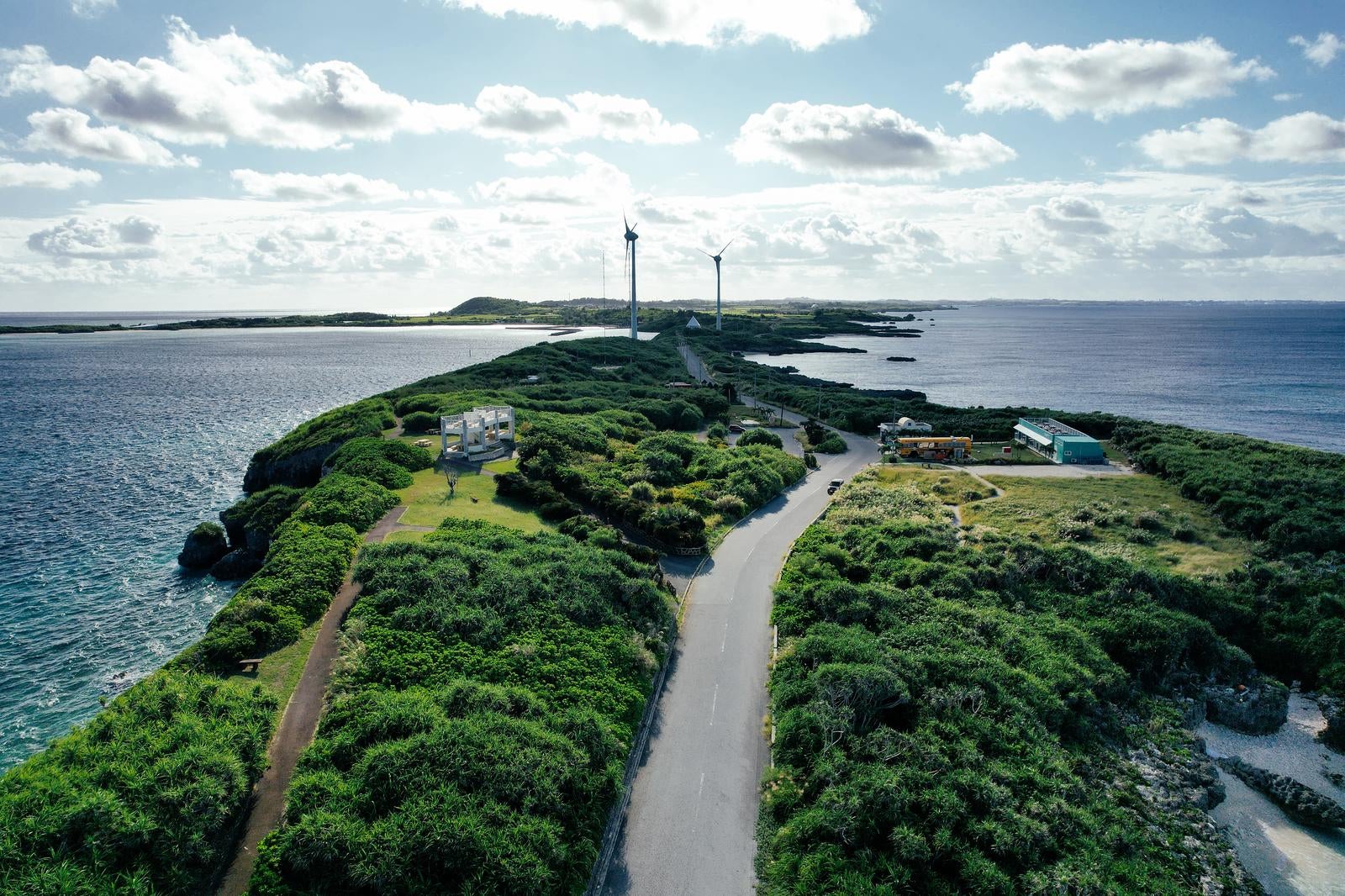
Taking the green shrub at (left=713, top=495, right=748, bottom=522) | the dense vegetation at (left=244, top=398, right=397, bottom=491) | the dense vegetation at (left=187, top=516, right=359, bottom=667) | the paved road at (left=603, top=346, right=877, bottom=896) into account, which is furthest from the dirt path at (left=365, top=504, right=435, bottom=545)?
the dense vegetation at (left=244, top=398, right=397, bottom=491)

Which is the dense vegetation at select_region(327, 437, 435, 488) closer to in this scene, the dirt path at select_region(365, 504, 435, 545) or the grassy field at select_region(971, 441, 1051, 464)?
the dirt path at select_region(365, 504, 435, 545)

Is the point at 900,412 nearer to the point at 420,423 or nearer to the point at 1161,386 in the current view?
the point at 420,423

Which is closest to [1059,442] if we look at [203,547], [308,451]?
[308,451]

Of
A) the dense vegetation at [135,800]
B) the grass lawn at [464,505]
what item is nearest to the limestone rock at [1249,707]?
the grass lawn at [464,505]

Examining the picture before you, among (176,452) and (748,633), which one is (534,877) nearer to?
(748,633)

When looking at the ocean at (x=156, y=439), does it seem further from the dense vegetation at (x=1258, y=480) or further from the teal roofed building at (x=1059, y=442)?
the teal roofed building at (x=1059, y=442)
